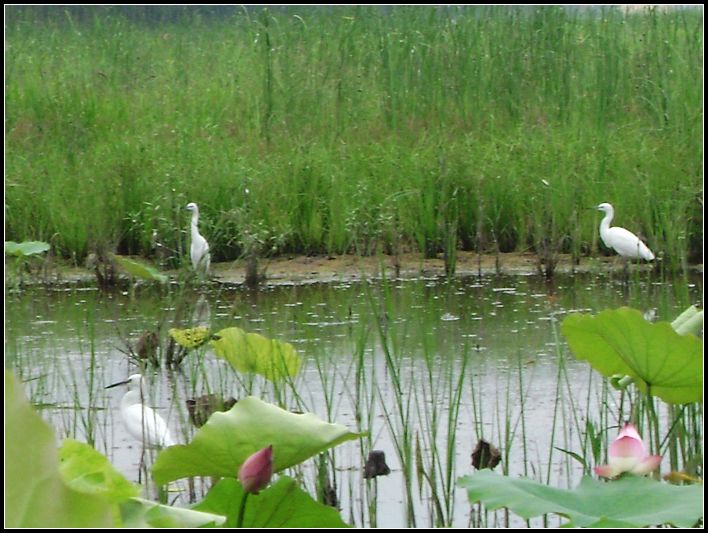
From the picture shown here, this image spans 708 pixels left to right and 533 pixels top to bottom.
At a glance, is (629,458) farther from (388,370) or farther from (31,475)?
(388,370)

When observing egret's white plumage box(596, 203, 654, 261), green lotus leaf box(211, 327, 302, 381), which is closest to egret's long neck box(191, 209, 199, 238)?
egret's white plumage box(596, 203, 654, 261)

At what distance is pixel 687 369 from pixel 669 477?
195mm

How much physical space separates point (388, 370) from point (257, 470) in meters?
2.08

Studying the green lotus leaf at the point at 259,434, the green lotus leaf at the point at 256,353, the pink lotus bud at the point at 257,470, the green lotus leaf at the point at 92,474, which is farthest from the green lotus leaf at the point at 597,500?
the green lotus leaf at the point at 256,353

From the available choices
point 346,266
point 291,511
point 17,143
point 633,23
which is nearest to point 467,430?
point 291,511

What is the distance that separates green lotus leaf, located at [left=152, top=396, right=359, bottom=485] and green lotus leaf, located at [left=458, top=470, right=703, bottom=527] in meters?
0.17

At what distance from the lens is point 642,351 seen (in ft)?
5.43

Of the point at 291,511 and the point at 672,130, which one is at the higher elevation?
the point at 672,130

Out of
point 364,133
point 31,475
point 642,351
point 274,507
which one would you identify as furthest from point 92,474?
point 364,133

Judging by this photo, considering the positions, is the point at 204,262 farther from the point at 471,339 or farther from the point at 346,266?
the point at 471,339

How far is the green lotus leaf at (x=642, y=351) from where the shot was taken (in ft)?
5.25

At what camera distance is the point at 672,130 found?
240 inches

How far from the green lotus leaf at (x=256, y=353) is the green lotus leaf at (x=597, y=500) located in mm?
981

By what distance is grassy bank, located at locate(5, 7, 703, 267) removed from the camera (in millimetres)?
5367
